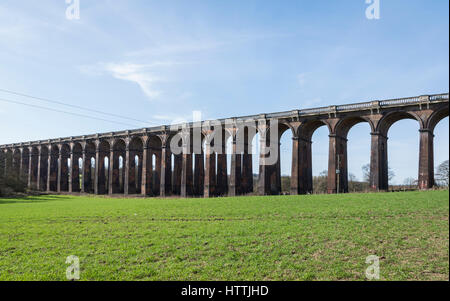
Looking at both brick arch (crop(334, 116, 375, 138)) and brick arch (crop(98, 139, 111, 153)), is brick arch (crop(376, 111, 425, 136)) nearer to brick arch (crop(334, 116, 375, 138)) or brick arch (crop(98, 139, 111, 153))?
brick arch (crop(334, 116, 375, 138))

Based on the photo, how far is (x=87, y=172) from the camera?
60500mm

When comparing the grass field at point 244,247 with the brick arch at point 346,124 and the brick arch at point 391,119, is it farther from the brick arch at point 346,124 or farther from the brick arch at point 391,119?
the brick arch at point 346,124

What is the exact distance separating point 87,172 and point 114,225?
48861 mm

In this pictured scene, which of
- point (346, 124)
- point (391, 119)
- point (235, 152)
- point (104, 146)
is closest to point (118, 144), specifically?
point (104, 146)

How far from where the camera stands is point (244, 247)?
1048cm

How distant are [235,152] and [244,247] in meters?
31.9

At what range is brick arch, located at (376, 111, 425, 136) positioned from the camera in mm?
31536

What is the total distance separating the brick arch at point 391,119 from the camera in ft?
103

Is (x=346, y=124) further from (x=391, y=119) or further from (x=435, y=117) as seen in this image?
(x=435, y=117)

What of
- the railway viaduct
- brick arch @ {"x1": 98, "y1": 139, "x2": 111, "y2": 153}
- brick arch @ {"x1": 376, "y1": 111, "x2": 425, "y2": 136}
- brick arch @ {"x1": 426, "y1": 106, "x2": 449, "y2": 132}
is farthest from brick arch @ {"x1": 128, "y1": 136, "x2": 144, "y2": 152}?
brick arch @ {"x1": 426, "y1": 106, "x2": 449, "y2": 132}

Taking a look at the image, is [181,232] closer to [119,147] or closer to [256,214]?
[256,214]

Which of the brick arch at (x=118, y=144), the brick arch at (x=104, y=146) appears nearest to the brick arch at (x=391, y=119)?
the brick arch at (x=118, y=144)

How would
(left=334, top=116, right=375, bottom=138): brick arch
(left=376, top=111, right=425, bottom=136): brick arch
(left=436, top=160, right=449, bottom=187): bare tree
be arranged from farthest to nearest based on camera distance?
1. (left=436, top=160, right=449, bottom=187): bare tree
2. (left=334, top=116, right=375, bottom=138): brick arch
3. (left=376, top=111, right=425, bottom=136): brick arch

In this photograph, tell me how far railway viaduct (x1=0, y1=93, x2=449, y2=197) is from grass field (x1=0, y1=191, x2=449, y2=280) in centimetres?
1837
